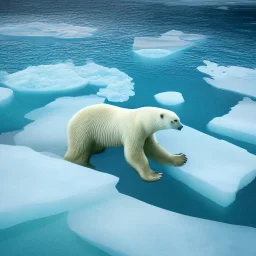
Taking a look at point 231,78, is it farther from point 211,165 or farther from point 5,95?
point 5,95

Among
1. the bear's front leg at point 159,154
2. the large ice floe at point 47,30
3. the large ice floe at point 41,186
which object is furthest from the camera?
the large ice floe at point 47,30

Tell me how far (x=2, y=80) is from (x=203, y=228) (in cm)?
248

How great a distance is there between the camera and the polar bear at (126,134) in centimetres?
183

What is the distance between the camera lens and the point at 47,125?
7.88ft

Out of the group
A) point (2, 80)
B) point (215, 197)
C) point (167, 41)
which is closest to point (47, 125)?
point (2, 80)

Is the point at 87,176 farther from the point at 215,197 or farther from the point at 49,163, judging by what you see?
the point at 215,197

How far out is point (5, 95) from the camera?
2.81 metres

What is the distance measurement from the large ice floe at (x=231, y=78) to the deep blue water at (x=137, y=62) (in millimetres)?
106

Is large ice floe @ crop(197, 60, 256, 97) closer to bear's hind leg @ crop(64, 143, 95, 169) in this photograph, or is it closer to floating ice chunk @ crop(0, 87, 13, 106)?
bear's hind leg @ crop(64, 143, 95, 169)

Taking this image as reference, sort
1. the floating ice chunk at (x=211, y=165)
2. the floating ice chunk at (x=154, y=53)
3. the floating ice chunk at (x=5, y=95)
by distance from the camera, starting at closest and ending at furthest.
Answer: the floating ice chunk at (x=211, y=165)
the floating ice chunk at (x=5, y=95)
the floating ice chunk at (x=154, y=53)

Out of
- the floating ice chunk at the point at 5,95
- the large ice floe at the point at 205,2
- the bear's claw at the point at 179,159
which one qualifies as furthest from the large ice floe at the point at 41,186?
the large ice floe at the point at 205,2

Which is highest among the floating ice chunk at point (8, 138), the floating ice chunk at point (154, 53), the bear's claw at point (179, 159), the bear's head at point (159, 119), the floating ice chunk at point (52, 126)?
the bear's head at point (159, 119)

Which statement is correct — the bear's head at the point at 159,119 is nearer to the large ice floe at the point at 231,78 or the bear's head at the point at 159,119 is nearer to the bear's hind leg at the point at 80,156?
the bear's hind leg at the point at 80,156

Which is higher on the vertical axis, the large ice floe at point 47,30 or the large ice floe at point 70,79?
the large ice floe at point 47,30
